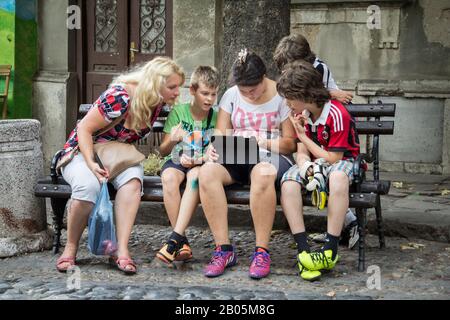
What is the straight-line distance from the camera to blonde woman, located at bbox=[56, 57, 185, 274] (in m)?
5.19

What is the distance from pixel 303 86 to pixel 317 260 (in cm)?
104

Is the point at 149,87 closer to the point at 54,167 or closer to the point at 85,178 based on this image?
the point at 85,178

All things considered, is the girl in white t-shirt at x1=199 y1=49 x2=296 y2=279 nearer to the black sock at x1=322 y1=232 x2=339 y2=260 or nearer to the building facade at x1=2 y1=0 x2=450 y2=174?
the black sock at x1=322 y1=232 x2=339 y2=260

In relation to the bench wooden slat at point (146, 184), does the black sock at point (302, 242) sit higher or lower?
lower

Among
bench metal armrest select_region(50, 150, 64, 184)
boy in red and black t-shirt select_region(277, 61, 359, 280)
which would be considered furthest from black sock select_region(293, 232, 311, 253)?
bench metal armrest select_region(50, 150, 64, 184)

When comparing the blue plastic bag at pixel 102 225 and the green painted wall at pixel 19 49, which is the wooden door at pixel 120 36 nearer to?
the green painted wall at pixel 19 49

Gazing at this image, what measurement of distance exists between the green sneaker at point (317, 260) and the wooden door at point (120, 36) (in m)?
5.68

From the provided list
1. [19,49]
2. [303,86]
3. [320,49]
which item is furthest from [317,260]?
[19,49]

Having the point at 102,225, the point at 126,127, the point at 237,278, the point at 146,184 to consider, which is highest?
the point at 126,127

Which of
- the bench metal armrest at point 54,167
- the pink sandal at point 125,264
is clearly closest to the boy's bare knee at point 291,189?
the pink sandal at point 125,264

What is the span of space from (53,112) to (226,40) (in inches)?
183

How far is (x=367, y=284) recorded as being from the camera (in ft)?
15.9

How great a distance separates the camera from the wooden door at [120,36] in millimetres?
10227

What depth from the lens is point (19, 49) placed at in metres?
10.6
